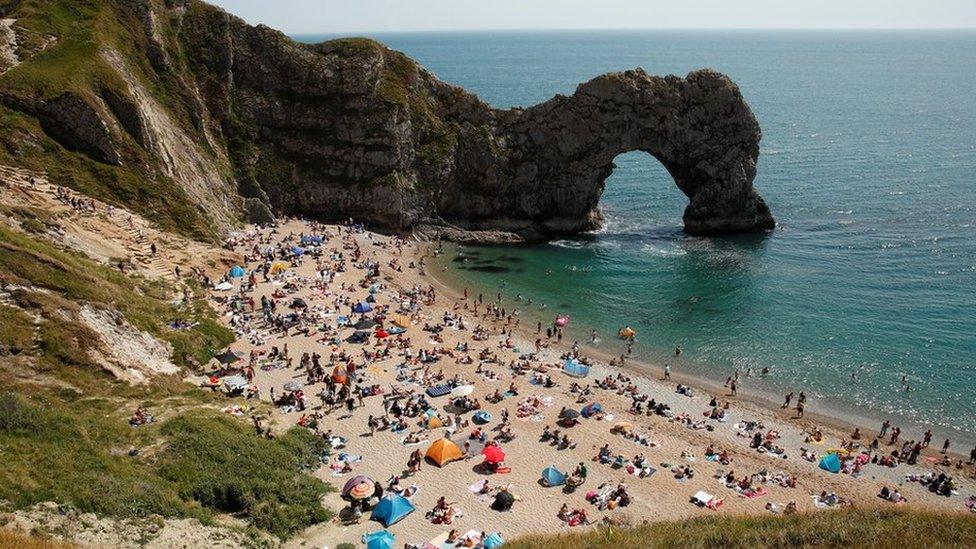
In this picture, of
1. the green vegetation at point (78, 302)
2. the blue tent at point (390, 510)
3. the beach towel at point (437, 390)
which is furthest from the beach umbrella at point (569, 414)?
the green vegetation at point (78, 302)

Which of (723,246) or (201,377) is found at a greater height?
(723,246)

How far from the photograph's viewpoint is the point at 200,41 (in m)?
68.8

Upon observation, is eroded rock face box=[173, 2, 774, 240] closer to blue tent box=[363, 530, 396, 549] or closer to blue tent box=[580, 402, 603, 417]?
blue tent box=[580, 402, 603, 417]

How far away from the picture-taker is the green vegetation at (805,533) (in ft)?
61.1

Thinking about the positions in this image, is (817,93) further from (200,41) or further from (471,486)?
(471,486)

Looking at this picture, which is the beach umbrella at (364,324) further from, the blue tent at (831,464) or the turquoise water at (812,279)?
the blue tent at (831,464)

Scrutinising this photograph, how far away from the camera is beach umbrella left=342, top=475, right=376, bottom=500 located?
2744 centimetres

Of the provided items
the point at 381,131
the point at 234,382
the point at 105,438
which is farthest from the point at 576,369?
the point at 381,131

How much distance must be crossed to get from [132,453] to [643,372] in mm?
33955

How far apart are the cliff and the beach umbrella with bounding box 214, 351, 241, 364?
2217cm

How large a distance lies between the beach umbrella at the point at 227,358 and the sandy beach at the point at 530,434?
4.75 ft

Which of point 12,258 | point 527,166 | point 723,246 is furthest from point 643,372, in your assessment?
A: point 12,258

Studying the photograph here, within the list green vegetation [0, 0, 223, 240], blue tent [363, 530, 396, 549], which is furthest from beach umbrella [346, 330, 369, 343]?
blue tent [363, 530, 396, 549]

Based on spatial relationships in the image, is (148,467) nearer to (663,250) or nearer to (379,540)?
(379,540)
